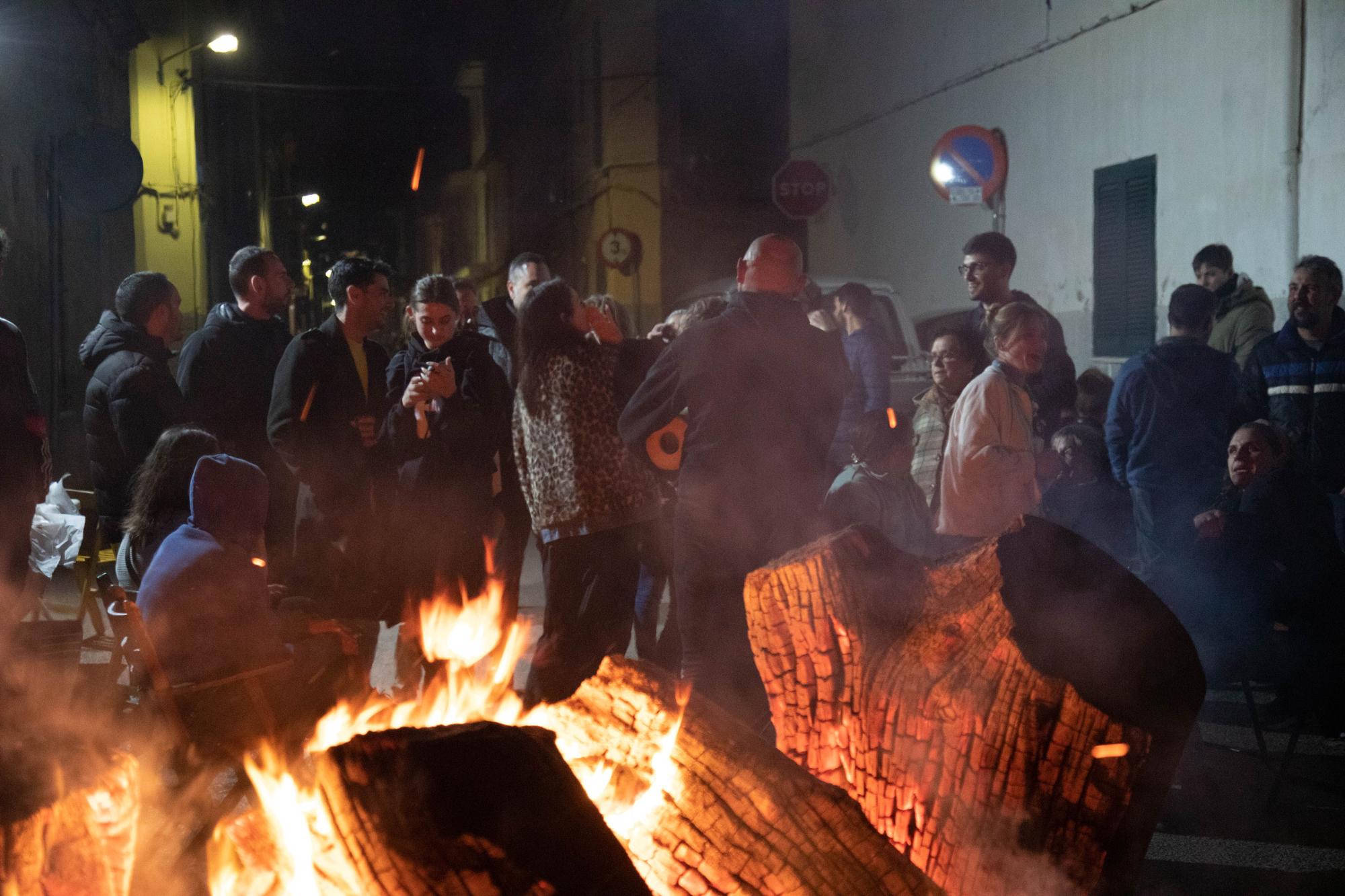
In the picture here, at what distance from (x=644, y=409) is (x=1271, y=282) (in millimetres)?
6819

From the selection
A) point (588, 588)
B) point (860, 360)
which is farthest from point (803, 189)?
point (588, 588)

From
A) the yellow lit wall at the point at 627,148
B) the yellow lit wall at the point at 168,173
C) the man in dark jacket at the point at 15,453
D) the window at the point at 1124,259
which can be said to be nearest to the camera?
the man in dark jacket at the point at 15,453

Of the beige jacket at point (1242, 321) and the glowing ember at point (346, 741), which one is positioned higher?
the beige jacket at point (1242, 321)

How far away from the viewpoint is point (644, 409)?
14.6 ft

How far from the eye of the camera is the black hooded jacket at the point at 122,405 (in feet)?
17.0

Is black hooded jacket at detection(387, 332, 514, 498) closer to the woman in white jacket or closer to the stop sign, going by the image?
the woman in white jacket

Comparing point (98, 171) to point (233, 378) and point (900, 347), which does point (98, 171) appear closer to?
point (233, 378)

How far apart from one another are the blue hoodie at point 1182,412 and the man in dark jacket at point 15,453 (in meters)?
4.93

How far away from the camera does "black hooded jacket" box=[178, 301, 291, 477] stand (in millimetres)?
5539

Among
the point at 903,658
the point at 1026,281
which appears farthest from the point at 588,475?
the point at 1026,281

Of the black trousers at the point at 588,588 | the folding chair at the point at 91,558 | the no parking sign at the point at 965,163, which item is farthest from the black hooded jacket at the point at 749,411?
the no parking sign at the point at 965,163

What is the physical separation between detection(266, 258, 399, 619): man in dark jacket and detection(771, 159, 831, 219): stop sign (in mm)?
10324

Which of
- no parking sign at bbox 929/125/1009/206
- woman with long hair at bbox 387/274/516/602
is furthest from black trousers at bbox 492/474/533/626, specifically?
no parking sign at bbox 929/125/1009/206

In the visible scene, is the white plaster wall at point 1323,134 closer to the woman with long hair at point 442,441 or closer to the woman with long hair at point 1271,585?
the woman with long hair at point 1271,585
